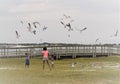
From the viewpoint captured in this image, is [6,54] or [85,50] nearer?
[6,54]

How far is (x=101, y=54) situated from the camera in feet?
212

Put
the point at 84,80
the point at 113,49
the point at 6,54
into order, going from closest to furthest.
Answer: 1. the point at 84,80
2. the point at 6,54
3. the point at 113,49

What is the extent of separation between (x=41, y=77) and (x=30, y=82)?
242 centimetres

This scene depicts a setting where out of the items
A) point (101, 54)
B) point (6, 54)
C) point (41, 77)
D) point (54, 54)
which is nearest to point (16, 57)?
point (6, 54)

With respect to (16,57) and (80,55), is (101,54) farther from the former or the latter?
(16,57)

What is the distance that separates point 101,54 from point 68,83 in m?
43.9

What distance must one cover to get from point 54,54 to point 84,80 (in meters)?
33.2

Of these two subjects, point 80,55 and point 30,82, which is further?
point 80,55

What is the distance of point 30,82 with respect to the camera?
2125cm

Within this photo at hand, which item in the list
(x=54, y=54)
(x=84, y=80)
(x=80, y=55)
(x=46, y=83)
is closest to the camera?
(x=46, y=83)

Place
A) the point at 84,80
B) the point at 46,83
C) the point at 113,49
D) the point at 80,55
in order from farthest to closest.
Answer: the point at 113,49 < the point at 80,55 < the point at 84,80 < the point at 46,83

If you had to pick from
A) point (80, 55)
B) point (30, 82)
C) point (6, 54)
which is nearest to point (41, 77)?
point (30, 82)

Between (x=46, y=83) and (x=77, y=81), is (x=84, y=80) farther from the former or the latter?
(x=46, y=83)

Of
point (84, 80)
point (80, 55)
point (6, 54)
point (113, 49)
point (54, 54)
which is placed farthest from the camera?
point (113, 49)
